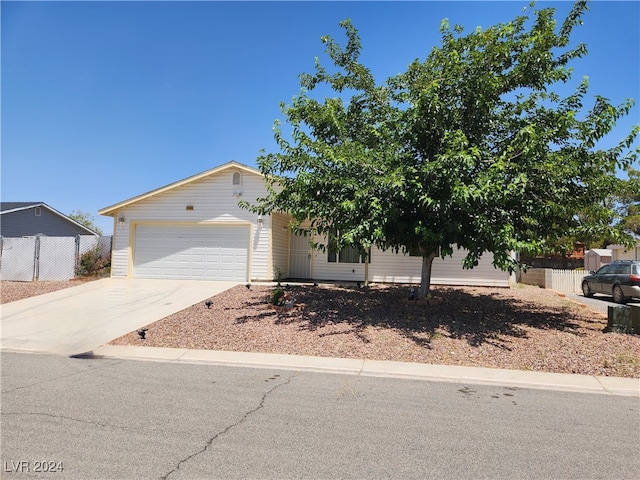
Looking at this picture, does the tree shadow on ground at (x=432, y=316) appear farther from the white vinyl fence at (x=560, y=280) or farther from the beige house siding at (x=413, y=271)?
the white vinyl fence at (x=560, y=280)

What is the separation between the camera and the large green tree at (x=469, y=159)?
808cm

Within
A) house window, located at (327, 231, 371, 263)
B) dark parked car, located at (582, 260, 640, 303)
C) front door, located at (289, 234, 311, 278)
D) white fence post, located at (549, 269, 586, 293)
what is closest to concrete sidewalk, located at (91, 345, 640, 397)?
dark parked car, located at (582, 260, 640, 303)

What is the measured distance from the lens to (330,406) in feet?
16.9

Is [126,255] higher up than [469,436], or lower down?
higher up

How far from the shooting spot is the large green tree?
8.08 m

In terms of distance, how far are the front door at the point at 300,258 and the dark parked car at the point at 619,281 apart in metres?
11.4

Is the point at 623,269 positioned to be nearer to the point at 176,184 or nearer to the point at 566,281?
Result: the point at 566,281

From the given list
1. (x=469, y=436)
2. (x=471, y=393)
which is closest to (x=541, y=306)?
(x=471, y=393)

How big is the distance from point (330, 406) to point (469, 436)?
1.66 meters

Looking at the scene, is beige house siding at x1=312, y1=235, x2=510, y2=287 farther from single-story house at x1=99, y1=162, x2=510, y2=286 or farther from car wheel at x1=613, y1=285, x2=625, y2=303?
car wheel at x1=613, y1=285, x2=625, y2=303

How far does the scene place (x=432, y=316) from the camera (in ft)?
33.3

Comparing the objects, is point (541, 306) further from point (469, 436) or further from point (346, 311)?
point (469, 436)

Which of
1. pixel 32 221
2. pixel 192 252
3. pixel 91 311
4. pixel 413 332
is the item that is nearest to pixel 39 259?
pixel 192 252

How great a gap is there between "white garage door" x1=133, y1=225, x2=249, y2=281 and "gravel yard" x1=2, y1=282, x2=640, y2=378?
3792 mm
